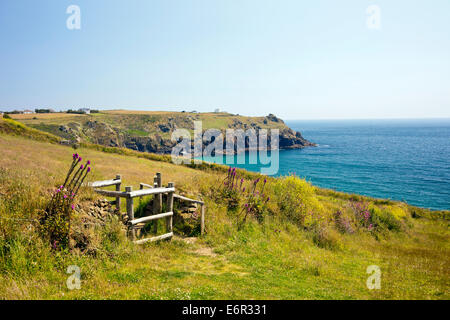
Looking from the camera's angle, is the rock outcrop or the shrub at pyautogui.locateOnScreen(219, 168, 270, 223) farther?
the rock outcrop

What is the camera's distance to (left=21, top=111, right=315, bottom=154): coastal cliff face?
93825 mm

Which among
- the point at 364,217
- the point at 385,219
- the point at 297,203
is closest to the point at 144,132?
the point at 385,219

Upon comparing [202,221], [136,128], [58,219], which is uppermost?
[136,128]

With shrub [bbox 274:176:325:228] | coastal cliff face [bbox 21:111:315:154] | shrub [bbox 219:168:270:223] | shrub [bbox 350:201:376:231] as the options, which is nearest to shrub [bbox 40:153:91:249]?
shrub [bbox 219:168:270:223]

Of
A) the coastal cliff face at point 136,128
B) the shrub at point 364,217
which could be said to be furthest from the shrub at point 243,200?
the coastal cliff face at point 136,128

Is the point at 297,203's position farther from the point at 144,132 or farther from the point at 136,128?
the point at 136,128

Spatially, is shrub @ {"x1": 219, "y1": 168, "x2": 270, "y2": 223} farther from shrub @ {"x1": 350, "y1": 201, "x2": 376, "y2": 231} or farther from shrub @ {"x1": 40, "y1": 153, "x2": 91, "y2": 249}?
shrub @ {"x1": 350, "y1": 201, "x2": 376, "y2": 231}

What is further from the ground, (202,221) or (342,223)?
(202,221)

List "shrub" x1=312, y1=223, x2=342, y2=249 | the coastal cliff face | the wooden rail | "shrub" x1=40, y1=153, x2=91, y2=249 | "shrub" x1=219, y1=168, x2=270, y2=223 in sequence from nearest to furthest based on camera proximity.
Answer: "shrub" x1=40, y1=153, x2=91, y2=249, the wooden rail, "shrub" x1=312, y1=223, x2=342, y2=249, "shrub" x1=219, y1=168, x2=270, y2=223, the coastal cliff face

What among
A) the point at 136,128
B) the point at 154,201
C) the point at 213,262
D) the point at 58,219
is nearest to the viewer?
the point at 58,219

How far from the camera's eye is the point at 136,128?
460 feet

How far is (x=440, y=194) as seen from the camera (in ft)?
165

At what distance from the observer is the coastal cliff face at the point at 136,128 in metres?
93.8

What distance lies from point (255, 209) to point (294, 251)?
308 cm
